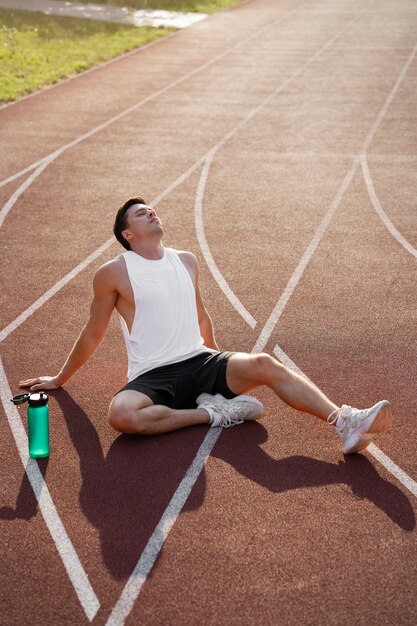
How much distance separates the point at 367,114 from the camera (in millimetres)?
17797

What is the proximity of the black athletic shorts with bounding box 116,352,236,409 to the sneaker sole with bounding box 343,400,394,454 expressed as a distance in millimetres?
970

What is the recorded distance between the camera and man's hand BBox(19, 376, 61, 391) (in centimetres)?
720

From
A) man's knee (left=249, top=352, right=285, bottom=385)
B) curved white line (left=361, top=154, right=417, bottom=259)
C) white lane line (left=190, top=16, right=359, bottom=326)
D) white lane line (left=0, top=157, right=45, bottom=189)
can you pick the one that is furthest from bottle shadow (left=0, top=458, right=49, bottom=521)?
white lane line (left=0, top=157, right=45, bottom=189)

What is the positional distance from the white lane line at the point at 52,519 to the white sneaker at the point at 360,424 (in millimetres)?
1916

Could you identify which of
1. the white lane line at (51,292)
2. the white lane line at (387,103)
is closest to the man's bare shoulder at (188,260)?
the white lane line at (51,292)

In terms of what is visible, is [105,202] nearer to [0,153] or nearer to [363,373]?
[0,153]

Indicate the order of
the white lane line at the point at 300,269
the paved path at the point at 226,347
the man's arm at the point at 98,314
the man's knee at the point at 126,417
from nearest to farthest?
the paved path at the point at 226,347 → the man's knee at the point at 126,417 → the man's arm at the point at 98,314 → the white lane line at the point at 300,269

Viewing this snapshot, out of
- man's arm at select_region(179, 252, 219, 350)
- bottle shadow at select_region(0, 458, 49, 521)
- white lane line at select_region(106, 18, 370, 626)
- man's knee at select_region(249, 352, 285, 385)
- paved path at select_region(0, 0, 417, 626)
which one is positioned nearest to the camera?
white lane line at select_region(106, 18, 370, 626)

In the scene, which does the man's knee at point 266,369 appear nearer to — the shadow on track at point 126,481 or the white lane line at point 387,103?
the shadow on track at point 126,481

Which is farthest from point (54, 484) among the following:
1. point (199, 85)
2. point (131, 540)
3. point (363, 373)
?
point (199, 85)

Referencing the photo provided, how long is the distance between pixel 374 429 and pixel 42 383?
8.57 feet

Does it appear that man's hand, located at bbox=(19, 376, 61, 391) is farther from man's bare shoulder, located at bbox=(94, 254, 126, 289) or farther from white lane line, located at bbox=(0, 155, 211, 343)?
white lane line, located at bbox=(0, 155, 211, 343)

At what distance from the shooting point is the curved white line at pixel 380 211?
10914mm

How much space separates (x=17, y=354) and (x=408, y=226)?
5648mm
